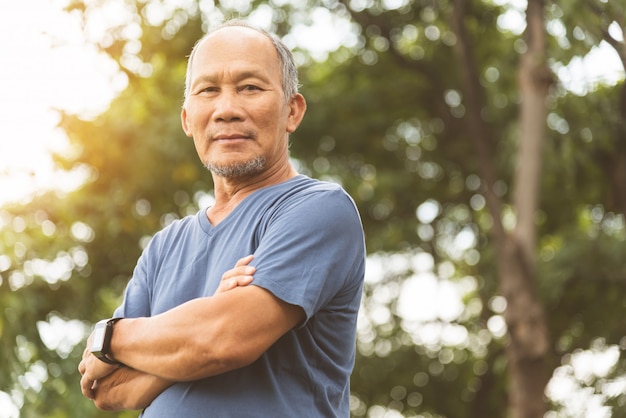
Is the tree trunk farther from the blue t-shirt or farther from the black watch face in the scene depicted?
the black watch face

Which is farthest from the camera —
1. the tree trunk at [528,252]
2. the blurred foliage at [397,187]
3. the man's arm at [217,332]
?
the blurred foliage at [397,187]

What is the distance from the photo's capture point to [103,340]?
2.32 m

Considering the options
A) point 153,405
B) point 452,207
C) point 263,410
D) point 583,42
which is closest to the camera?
point 263,410

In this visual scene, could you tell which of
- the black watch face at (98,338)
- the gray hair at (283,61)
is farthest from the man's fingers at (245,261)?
the gray hair at (283,61)

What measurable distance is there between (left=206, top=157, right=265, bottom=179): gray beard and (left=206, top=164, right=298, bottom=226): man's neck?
0.11 ft

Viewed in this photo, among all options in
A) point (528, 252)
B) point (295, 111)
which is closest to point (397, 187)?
point (528, 252)

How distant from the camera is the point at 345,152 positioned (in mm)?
12555

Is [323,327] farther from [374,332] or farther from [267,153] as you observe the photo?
[374,332]

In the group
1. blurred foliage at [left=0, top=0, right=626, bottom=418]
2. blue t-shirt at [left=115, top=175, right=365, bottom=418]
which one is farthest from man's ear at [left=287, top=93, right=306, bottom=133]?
blurred foliage at [left=0, top=0, right=626, bottom=418]

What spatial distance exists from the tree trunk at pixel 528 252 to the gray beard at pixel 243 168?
637cm

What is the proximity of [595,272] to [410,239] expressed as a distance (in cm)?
262

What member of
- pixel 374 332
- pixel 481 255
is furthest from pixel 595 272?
pixel 374 332

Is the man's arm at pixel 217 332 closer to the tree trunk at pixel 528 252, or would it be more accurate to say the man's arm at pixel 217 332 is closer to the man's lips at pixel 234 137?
the man's lips at pixel 234 137

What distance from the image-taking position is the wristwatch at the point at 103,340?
2.32m
